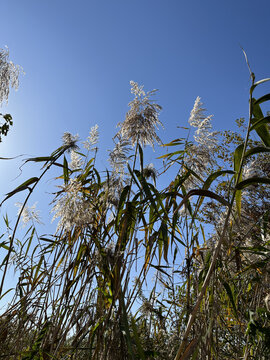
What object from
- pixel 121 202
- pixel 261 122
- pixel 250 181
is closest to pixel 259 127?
pixel 261 122

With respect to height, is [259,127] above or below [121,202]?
above

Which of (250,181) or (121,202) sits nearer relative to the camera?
(250,181)

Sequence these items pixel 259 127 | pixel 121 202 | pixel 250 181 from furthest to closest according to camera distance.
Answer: pixel 121 202, pixel 259 127, pixel 250 181

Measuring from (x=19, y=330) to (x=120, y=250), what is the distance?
646 millimetres

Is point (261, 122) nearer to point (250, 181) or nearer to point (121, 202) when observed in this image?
point (250, 181)

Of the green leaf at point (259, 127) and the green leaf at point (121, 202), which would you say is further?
the green leaf at point (121, 202)

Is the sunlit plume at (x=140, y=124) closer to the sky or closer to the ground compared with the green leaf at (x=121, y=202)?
closer to the sky

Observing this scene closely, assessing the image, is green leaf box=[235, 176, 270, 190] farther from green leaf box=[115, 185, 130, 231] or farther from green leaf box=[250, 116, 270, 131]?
green leaf box=[115, 185, 130, 231]

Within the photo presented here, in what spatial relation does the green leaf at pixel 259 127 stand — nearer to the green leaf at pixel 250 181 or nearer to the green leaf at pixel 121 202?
the green leaf at pixel 250 181

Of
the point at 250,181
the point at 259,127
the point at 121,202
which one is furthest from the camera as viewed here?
the point at 121,202

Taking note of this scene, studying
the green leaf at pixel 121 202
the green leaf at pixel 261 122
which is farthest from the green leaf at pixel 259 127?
the green leaf at pixel 121 202

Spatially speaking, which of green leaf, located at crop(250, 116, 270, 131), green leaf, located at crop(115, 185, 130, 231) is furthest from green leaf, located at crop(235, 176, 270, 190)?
green leaf, located at crop(115, 185, 130, 231)

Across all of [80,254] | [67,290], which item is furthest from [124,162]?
[67,290]

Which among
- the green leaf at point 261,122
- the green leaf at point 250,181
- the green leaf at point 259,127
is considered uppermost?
the green leaf at point 259,127
